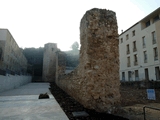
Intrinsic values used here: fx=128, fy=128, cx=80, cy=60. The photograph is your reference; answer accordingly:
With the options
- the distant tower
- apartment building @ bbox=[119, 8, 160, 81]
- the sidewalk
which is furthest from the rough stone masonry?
the distant tower

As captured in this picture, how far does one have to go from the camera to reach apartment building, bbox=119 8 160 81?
17.5 meters

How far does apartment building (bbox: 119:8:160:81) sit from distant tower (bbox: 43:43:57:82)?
13663 millimetres

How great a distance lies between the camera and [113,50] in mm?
4945

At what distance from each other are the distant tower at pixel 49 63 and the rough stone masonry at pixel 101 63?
2152 centimetres

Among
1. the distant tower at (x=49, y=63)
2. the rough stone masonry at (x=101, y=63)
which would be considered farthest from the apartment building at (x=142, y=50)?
the rough stone masonry at (x=101, y=63)

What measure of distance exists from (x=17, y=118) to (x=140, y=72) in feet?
65.8

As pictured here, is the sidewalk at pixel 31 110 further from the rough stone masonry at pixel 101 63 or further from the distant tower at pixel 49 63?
the distant tower at pixel 49 63

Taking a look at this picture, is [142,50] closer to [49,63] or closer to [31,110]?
[49,63]

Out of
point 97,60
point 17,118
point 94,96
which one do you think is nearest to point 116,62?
point 97,60

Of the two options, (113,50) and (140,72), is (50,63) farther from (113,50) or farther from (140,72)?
(113,50)

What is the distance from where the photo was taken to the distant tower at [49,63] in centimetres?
2558

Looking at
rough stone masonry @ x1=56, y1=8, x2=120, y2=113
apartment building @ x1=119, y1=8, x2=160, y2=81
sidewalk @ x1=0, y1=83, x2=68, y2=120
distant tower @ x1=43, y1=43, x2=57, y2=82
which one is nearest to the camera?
sidewalk @ x1=0, y1=83, x2=68, y2=120

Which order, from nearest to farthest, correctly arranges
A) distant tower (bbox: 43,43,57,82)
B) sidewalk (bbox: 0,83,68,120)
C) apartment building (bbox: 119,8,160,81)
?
sidewalk (bbox: 0,83,68,120), apartment building (bbox: 119,8,160,81), distant tower (bbox: 43,43,57,82)

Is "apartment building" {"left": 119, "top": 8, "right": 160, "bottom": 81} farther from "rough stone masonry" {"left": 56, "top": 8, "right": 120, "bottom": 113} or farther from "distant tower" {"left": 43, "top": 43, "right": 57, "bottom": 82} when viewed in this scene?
"rough stone masonry" {"left": 56, "top": 8, "right": 120, "bottom": 113}
